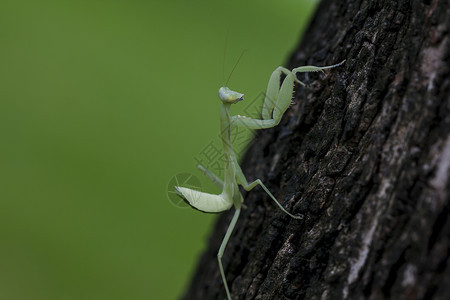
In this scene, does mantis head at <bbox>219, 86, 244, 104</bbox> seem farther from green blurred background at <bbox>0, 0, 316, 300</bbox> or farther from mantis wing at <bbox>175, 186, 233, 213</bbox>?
green blurred background at <bbox>0, 0, 316, 300</bbox>

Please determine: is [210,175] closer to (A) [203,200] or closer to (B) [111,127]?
(A) [203,200]

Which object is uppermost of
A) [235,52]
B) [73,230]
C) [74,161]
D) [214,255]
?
[235,52]

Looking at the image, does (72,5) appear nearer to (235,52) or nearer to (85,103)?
(85,103)

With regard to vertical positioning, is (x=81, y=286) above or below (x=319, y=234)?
below

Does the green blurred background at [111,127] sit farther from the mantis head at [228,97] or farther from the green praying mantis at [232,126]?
the mantis head at [228,97]

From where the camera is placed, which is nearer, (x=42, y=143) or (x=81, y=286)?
(x=81, y=286)

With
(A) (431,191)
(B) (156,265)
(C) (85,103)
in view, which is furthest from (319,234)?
(C) (85,103)

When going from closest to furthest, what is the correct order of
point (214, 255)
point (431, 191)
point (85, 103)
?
point (431, 191) < point (214, 255) < point (85, 103)
